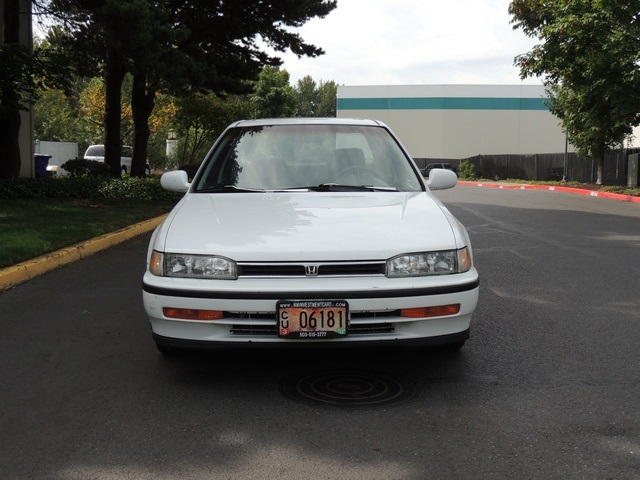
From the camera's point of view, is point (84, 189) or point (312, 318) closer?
point (312, 318)

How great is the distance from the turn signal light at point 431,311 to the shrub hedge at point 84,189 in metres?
12.6

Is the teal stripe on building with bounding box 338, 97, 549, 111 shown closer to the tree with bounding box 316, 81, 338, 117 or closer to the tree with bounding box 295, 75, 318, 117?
the tree with bounding box 316, 81, 338, 117

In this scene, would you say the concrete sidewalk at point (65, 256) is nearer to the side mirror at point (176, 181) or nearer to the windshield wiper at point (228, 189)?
the side mirror at point (176, 181)

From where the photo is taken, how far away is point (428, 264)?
3.84 metres

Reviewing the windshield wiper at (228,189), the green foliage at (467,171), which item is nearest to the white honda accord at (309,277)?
the windshield wiper at (228,189)

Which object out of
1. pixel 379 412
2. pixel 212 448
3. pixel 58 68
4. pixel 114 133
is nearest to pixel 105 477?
pixel 212 448

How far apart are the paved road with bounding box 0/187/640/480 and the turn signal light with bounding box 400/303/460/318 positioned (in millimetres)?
435

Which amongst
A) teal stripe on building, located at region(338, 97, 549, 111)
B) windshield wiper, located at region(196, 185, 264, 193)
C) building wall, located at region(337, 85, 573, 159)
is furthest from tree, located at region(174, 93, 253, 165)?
teal stripe on building, located at region(338, 97, 549, 111)

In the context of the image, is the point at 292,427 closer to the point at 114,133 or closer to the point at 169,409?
the point at 169,409

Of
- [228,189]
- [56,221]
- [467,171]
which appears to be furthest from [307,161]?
[467,171]

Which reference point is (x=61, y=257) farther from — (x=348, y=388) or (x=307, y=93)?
(x=307, y=93)

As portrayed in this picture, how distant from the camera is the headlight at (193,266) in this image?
3.74 m

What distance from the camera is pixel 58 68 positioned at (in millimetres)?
13953

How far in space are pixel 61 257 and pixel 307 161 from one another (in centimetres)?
428
